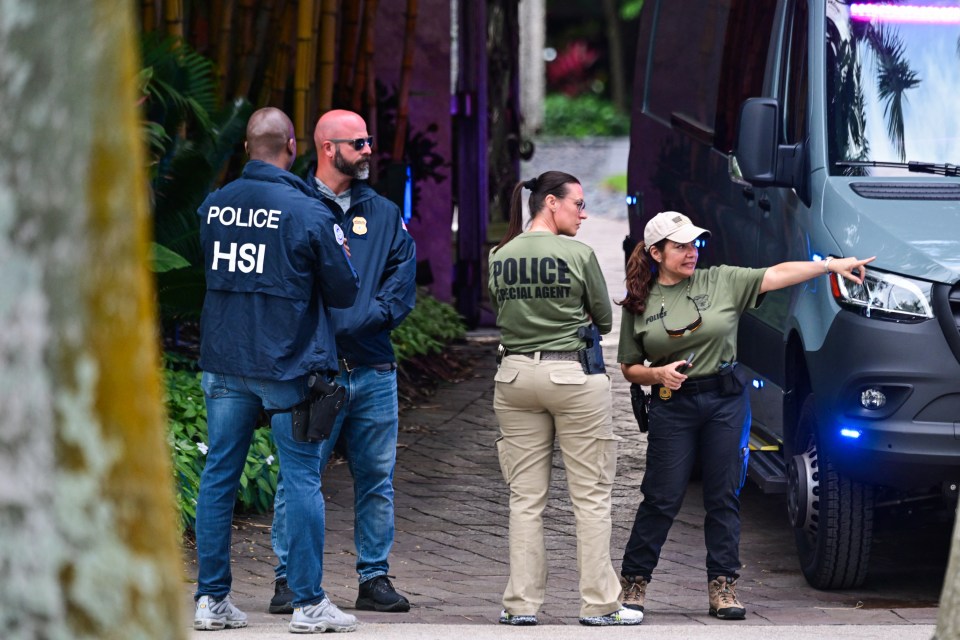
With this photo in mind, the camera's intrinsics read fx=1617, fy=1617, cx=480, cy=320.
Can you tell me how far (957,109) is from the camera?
6.59 meters

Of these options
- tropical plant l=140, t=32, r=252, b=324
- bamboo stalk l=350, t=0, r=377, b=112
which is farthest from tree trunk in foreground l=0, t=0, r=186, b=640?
bamboo stalk l=350, t=0, r=377, b=112

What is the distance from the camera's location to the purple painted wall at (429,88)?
1216cm

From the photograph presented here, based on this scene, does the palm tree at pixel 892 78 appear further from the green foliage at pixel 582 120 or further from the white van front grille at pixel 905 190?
the green foliage at pixel 582 120

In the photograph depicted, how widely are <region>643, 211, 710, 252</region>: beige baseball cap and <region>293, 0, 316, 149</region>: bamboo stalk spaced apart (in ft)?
12.6

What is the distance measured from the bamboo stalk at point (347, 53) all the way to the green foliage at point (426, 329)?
1.63 m

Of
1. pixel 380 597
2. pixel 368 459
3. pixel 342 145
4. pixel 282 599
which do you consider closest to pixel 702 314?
pixel 368 459

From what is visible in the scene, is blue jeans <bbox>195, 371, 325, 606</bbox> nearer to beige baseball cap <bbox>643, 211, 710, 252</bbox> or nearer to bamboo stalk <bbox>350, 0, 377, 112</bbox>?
beige baseball cap <bbox>643, 211, 710, 252</bbox>

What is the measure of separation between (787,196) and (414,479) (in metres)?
2.79

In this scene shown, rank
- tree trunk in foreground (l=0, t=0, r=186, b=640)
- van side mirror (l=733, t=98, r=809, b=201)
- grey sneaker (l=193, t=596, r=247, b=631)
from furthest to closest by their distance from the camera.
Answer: van side mirror (l=733, t=98, r=809, b=201)
grey sneaker (l=193, t=596, r=247, b=631)
tree trunk in foreground (l=0, t=0, r=186, b=640)

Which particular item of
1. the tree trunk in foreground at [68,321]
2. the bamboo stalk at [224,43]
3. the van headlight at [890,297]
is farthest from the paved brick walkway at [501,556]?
the tree trunk in foreground at [68,321]

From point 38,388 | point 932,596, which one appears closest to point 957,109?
point 932,596

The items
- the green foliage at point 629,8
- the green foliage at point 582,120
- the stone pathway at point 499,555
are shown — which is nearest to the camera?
the stone pathway at point 499,555

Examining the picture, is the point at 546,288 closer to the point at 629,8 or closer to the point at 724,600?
the point at 724,600

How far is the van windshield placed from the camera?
652cm
